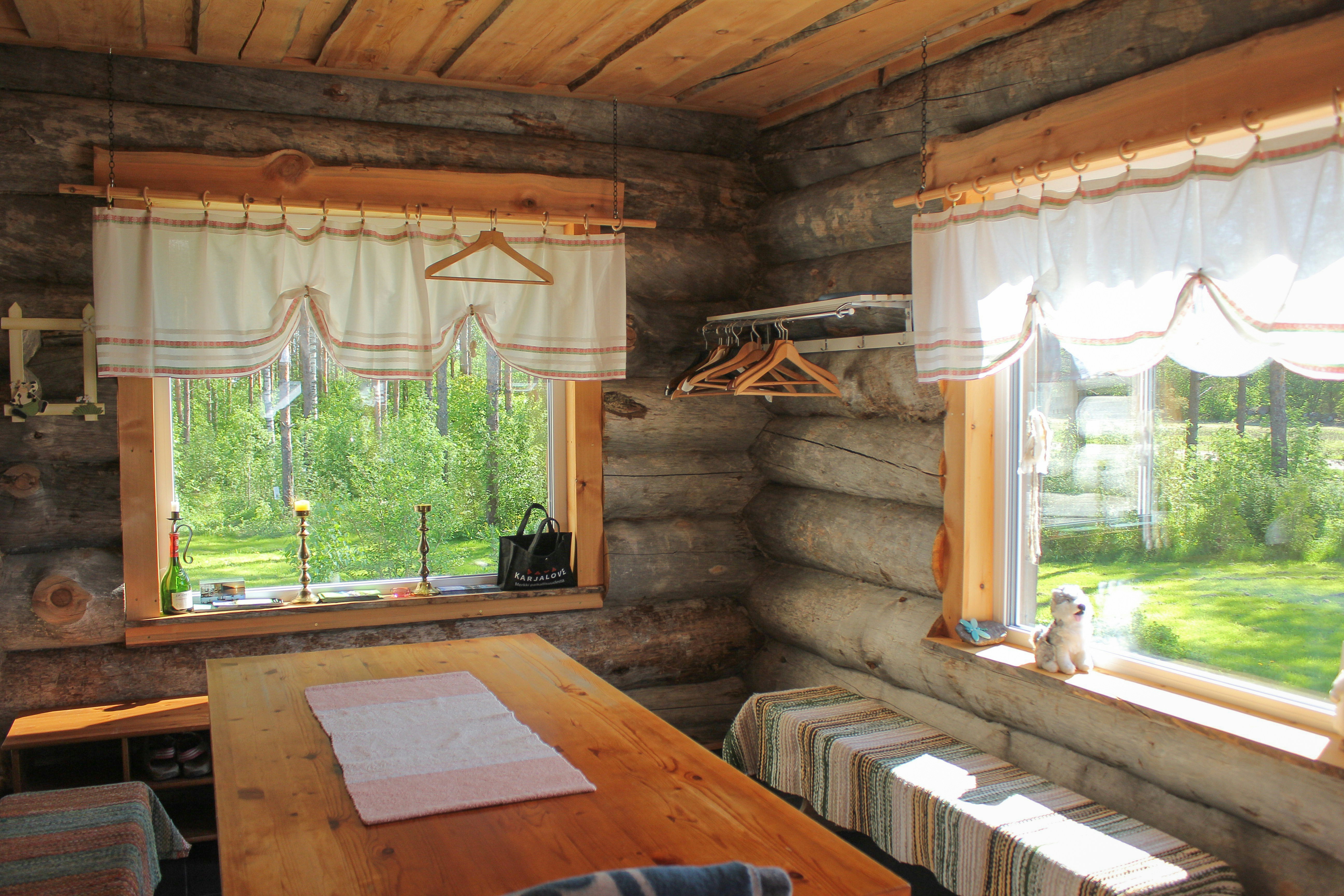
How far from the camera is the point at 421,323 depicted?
380cm

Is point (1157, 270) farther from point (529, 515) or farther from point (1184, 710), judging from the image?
point (529, 515)

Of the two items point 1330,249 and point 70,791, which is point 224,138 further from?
point 1330,249

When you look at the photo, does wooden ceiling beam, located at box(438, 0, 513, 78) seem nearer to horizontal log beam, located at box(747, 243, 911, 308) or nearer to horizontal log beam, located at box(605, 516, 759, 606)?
horizontal log beam, located at box(747, 243, 911, 308)

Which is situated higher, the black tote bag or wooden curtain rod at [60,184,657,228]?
wooden curtain rod at [60,184,657,228]

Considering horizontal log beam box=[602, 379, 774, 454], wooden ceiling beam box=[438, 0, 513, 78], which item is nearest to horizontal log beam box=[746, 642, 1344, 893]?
horizontal log beam box=[602, 379, 774, 454]

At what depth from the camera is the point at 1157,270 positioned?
2.57m

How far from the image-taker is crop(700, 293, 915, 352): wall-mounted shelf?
11.3 ft

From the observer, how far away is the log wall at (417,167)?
11.6ft

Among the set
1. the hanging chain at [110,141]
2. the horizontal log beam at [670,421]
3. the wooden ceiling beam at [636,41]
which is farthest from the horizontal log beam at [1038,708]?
the hanging chain at [110,141]

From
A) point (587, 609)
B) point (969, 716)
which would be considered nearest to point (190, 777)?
point (587, 609)

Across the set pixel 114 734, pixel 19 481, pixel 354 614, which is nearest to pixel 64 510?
pixel 19 481

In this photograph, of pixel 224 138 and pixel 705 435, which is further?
pixel 705 435

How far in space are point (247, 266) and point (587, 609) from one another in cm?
189

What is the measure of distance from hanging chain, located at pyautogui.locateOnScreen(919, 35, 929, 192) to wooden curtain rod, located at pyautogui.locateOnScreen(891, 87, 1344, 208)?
8 centimetres
